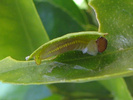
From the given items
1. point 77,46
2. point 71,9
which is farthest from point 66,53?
point 71,9

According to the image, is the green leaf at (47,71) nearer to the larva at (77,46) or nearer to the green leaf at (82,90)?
the larva at (77,46)

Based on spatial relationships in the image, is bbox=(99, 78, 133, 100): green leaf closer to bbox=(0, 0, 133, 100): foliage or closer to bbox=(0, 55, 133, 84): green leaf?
bbox=(0, 0, 133, 100): foliage

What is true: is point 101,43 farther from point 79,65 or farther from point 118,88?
point 118,88

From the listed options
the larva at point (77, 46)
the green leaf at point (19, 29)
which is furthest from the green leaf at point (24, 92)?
the larva at point (77, 46)

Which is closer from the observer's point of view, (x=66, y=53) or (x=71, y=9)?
(x=66, y=53)

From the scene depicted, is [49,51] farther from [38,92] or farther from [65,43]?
[38,92]

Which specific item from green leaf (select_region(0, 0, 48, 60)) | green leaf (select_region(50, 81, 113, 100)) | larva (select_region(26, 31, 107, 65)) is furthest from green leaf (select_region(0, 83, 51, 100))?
larva (select_region(26, 31, 107, 65))
